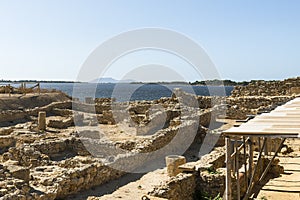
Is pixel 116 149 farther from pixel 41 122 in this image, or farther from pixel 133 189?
pixel 41 122

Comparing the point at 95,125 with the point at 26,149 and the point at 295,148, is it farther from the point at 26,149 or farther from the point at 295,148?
the point at 295,148

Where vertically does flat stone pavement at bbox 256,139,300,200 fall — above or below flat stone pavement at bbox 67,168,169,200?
above

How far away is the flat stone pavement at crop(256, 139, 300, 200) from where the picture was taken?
9.91 meters

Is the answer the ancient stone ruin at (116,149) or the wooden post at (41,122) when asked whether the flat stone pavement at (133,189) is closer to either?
the ancient stone ruin at (116,149)

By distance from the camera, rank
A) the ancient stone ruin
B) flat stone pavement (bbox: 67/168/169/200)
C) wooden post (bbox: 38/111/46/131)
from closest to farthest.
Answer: the ancient stone ruin, flat stone pavement (bbox: 67/168/169/200), wooden post (bbox: 38/111/46/131)


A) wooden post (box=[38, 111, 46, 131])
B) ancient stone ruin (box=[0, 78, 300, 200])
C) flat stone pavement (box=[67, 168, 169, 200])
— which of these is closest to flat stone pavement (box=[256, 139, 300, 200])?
ancient stone ruin (box=[0, 78, 300, 200])

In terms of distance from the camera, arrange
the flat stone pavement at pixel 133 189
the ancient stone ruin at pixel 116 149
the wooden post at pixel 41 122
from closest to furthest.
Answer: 1. the ancient stone ruin at pixel 116 149
2. the flat stone pavement at pixel 133 189
3. the wooden post at pixel 41 122

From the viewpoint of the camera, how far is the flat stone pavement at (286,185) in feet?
32.5

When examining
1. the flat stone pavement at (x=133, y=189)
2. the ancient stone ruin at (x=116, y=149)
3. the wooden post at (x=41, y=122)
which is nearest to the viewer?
the ancient stone ruin at (x=116, y=149)

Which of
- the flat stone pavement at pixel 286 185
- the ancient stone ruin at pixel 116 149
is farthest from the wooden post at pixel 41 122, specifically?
the flat stone pavement at pixel 286 185

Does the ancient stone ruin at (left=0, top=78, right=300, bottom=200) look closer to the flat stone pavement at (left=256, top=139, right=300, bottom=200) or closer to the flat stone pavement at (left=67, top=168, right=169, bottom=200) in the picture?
the flat stone pavement at (left=67, top=168, right=169, bottom=200)

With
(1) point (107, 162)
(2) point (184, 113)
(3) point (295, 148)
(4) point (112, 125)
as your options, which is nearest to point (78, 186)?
(1) point (107, 162)

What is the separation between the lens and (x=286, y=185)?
10.8 metres

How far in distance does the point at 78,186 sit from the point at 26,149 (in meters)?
4.68
